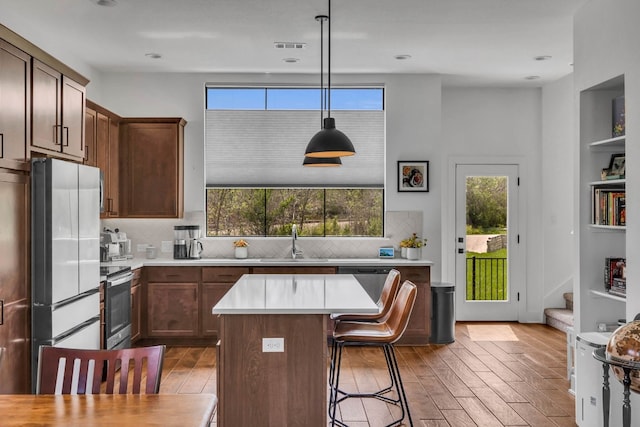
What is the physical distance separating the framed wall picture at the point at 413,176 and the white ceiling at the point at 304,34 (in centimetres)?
107

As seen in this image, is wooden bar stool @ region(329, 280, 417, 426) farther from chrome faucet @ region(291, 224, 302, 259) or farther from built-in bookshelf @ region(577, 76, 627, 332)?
chrome faucet @ region(291, 224, 302, 259)

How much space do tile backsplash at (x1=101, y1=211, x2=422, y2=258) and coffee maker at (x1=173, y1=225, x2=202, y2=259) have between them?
7.1 inches

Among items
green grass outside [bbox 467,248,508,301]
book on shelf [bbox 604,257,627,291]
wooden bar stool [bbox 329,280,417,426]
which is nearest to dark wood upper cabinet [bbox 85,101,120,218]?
wooden bar stool [bbox 329,280,417,426]

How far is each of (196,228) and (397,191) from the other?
2359 mm

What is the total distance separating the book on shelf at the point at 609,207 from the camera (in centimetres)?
380

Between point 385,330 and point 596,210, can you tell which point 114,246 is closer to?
point 385,330

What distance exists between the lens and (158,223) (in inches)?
262

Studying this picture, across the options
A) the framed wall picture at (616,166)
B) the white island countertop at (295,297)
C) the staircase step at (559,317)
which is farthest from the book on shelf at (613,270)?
the staircase step at (559,317)

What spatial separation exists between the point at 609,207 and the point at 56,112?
390cm

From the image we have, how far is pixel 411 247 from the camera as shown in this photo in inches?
252

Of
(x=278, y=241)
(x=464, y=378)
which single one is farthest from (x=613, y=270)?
(x=278, y=241)

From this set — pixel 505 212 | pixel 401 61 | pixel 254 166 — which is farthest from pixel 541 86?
pixel 254 166

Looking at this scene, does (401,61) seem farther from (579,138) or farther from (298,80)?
(579,138)

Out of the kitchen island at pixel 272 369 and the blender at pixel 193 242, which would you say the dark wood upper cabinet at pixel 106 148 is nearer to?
the blender at pixel 193 242
